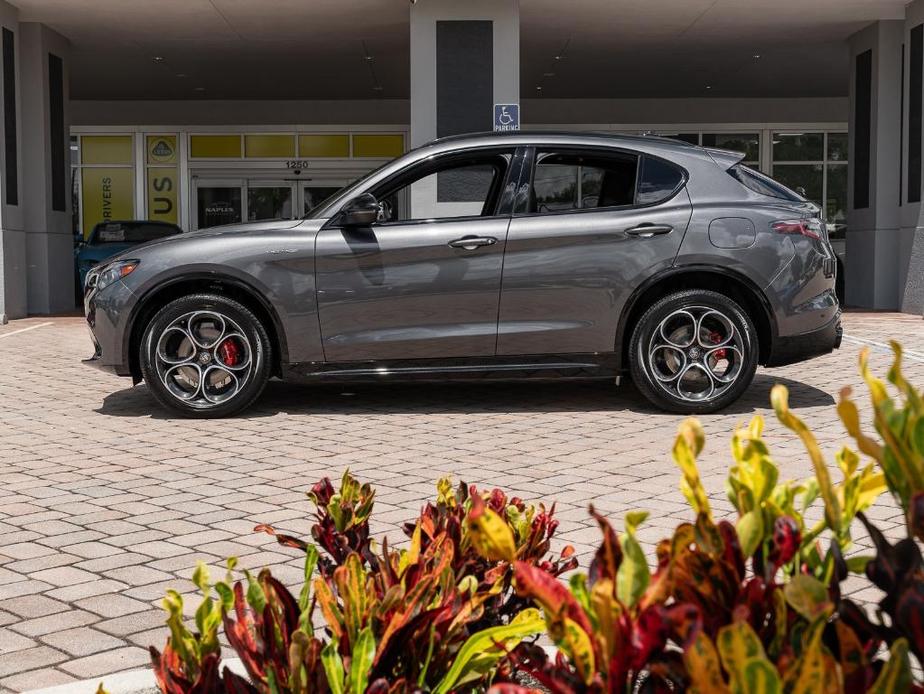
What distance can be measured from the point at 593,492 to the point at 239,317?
2979 millimetres

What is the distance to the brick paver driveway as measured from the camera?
13.0 ft

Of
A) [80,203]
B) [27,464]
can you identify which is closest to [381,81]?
[80,203]

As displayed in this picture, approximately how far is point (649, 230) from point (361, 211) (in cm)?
179

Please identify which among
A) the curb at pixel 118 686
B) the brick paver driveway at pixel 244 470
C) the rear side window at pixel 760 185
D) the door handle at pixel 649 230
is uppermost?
the rear side window at pixel 760 185

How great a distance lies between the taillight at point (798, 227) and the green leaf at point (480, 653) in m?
6.05

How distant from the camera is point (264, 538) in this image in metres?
4.75

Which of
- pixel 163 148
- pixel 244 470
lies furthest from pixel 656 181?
pixel 163 148

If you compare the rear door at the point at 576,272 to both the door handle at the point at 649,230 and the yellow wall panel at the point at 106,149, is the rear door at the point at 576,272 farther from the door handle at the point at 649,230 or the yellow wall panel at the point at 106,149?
the yellow wall panel at the point at 106,149

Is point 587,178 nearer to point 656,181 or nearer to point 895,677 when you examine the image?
point 656,181

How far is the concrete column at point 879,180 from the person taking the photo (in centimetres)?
1831

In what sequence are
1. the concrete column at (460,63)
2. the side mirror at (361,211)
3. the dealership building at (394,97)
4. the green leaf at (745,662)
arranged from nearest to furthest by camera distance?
the green leaf at (745,662)
the side mirror at (361,211)
the concrete column at (460,63)
the dealership building at (394,97)

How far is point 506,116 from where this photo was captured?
1650 centimetres

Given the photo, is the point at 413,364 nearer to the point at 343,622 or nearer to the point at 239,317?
the point at 239,317

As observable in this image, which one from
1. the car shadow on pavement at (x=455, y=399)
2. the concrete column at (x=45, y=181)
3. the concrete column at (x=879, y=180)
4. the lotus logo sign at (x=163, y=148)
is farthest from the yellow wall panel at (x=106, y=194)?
the car shadow on pavement at (x=455, y=399)
